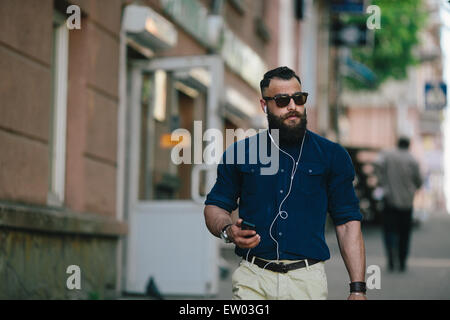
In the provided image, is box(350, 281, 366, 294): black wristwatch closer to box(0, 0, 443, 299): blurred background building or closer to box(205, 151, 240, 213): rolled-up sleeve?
box(205, 151, 240, 213): rolled-up sleeve

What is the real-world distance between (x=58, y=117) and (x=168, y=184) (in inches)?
89.8

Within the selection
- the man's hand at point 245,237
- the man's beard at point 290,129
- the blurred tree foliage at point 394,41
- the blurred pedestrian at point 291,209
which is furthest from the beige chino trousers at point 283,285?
the blurred tree foliage at point 394,41

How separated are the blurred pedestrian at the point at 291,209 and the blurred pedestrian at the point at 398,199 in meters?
7.71

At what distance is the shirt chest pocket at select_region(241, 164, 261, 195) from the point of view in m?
3.62

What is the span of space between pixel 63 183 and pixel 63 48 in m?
1.21

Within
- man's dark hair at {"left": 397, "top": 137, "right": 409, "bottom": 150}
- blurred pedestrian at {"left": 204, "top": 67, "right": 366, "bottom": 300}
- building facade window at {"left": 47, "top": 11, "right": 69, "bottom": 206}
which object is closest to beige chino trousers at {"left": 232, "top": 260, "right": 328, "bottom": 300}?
blurred pedestrian at {"left": 204, "top": 67, "right": 366, "bottom": 300}

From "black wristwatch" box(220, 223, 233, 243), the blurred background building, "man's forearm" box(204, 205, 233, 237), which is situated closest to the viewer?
"black wristwatch" box(220, 223, 233, 243)

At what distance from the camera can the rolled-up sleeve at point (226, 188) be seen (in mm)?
3701

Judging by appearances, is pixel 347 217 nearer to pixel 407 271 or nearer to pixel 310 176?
pixel 310 176

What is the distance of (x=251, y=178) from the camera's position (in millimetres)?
3631

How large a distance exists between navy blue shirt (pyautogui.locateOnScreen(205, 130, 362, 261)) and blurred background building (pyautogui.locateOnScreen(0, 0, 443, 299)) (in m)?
2.69

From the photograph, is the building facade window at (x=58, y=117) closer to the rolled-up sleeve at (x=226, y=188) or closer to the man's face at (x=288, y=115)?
the rolled-up sleeve at (x=226, y=188)

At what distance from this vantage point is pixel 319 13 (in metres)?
24.4
